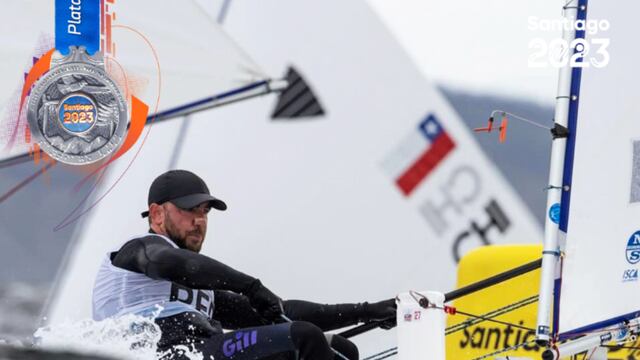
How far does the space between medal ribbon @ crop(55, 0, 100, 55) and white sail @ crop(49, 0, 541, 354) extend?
38 centimetres

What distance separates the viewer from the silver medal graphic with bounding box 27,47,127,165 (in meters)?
3.31

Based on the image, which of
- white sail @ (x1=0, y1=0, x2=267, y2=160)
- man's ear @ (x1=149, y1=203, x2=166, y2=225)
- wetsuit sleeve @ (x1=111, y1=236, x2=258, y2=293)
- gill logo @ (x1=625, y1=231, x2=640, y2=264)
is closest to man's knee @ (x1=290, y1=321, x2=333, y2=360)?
wetsuit sleeve @ (x1=111, y1=236, x2=258, y2=293)

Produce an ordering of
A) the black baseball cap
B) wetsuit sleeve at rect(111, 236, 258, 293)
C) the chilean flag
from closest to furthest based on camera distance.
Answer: wetsuit sleeve at rect(111, 236, 258, 293) → the black baseball cap → the chilean flag

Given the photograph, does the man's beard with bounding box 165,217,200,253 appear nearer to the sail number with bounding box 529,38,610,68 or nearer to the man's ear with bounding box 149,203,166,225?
the man's ear with bounding box 149,203,166,225

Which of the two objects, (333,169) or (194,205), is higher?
(333,169)

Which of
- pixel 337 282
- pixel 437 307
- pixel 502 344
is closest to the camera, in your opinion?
pixel 437 307

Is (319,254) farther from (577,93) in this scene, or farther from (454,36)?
(577,93)

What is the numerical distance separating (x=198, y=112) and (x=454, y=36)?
3.20ft

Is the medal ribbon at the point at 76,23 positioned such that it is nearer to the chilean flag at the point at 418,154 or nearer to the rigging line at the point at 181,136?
the rigging line at the point at 181,136

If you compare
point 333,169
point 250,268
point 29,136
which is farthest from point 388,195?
point 29,136

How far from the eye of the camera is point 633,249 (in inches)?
92.0

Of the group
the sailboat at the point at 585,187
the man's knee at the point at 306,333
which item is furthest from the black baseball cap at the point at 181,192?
the sailboat at the point at 585,187

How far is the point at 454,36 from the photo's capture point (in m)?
3.63

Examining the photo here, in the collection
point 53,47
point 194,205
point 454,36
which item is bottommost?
point 194,205
